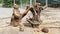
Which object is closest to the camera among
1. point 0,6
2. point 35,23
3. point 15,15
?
point 15,15

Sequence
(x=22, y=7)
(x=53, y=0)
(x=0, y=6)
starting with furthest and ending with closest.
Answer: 1. (x=53, y=0)
2. (x=0, y=6)
3. (x=22, y=7)

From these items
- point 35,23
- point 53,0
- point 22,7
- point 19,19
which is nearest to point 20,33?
point 19,19

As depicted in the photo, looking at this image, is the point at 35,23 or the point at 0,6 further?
the point at 0,6

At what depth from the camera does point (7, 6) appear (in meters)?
14.5

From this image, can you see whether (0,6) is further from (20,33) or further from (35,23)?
(20,33)

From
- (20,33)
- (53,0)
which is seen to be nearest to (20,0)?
(53,0)

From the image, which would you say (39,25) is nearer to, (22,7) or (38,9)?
(38,9)

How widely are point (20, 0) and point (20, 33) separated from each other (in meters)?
9.75

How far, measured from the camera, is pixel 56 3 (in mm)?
16359

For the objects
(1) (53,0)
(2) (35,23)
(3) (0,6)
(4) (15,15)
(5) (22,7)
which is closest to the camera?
(4) (15,15)

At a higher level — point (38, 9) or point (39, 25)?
point (38, 9)

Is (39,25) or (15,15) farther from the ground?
(15,15)

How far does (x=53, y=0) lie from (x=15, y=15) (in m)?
10.7

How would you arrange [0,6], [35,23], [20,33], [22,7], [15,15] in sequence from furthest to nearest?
1. [0,6]
2. [22,7]
3. [35,23]
4. [15,15]
5. [20,33]
